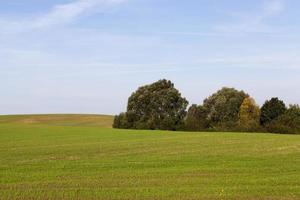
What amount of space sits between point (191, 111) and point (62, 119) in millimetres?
32348

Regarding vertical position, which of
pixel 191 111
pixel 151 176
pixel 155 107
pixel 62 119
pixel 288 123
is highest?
pixel 155 107

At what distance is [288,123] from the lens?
82.9 meters

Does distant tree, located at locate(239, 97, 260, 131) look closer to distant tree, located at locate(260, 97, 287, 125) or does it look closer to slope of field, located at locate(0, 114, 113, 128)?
distant tree, located at locate(260, 97, 287, 125)

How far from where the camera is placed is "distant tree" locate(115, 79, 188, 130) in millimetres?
94062

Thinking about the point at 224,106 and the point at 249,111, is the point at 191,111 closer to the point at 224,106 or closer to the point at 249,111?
the point at 224,106

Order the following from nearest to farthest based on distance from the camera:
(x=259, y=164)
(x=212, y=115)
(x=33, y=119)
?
(x=259, y=164) < (x=212, y=115) < (x=33, y=119)

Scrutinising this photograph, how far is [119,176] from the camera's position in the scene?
57.4ft

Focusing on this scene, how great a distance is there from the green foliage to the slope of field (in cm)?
3757

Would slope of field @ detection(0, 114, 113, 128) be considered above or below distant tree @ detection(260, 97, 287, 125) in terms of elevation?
below

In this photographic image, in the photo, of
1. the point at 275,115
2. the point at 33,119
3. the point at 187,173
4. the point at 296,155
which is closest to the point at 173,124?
the point at 275,115

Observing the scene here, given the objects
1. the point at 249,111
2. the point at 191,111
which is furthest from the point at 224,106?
the point at 191,111

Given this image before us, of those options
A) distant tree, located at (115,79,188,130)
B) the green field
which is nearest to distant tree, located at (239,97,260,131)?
distant tree, located at (115,79,188,130)

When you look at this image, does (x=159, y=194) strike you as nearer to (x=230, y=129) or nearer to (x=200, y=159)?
(x=200, y=159)

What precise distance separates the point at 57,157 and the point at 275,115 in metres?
73.4
